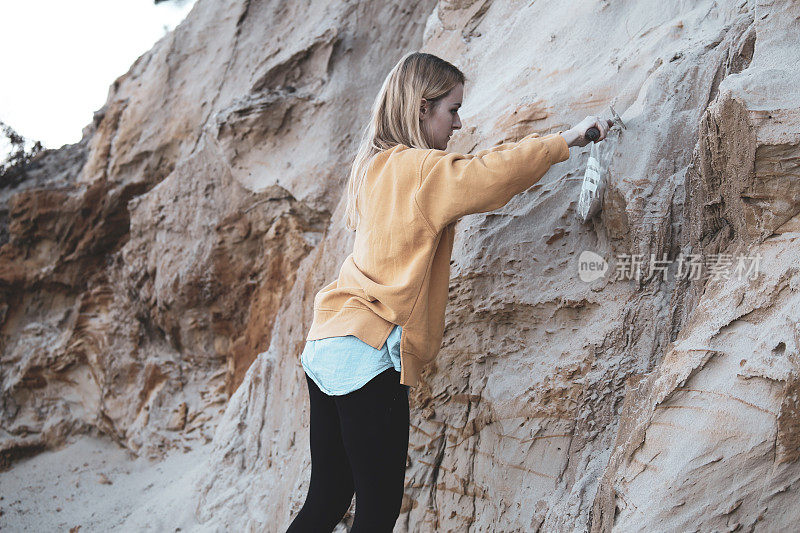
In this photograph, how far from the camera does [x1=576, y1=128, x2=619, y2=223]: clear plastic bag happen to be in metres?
2.48

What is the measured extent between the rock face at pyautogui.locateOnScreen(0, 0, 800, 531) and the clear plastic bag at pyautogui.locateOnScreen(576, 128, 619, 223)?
0.04m

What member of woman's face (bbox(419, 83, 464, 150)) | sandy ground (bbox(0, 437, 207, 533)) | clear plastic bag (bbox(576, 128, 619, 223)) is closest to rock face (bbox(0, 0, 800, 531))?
clear plastic bag (bbox(576, 128, 619, 223))

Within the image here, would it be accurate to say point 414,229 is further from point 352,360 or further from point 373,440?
point 373,440

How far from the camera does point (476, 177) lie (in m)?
1.97

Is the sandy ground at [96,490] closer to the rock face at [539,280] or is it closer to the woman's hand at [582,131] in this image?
the rock face at [539,280]

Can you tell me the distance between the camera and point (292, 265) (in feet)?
16.0

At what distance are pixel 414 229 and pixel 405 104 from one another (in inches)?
16.4

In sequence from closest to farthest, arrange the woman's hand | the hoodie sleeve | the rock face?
1. the rock face
2. the hoodie sleeve
3. the woman's hand

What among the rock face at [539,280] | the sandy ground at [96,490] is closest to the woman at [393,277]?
the rock face at [539,280]

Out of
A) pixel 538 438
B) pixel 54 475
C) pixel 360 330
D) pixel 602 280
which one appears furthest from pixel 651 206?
pixel 54 475

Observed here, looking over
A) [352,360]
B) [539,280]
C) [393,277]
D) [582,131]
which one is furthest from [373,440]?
[582,131]

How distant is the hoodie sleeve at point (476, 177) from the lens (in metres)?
1.97

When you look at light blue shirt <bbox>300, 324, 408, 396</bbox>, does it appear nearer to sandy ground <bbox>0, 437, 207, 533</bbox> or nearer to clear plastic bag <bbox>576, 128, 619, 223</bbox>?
clear plastic bag <bbox>576, 128, 619, 223</bbox>

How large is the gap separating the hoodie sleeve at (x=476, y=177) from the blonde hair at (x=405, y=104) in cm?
20
